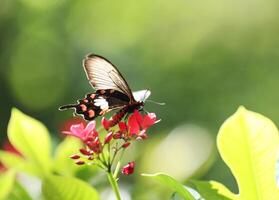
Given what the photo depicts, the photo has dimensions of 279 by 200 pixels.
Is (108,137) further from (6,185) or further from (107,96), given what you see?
(6,185)

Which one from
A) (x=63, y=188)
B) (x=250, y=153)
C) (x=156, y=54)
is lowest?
(x=156, y=54)

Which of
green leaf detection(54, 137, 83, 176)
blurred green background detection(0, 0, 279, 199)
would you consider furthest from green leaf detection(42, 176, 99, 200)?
blurred green background detection(0, 0, 279, 199)

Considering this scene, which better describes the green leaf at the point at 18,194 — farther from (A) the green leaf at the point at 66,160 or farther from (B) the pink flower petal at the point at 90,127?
(A) the green leaf at the point at 66,160

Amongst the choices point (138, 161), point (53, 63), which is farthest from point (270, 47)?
point (138, 161)

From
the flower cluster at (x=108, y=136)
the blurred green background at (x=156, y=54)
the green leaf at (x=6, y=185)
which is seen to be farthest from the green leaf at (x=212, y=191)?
the blurred green background at (x=156, y=54)

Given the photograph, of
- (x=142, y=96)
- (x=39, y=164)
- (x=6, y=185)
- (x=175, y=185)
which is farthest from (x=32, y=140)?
(x=175, y=185)

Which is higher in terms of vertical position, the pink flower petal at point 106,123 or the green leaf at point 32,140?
the pink flower petal at point 106,123

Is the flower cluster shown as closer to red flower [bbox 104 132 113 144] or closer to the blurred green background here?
Answer: red flower [bbox 104 132 113 144]
